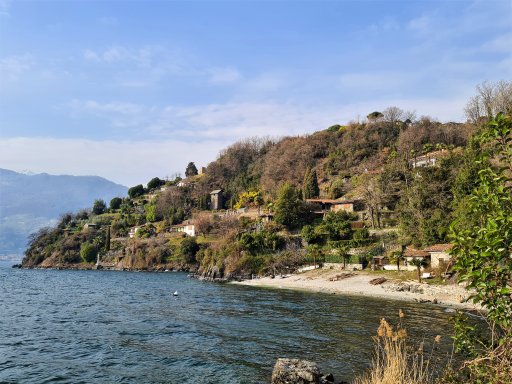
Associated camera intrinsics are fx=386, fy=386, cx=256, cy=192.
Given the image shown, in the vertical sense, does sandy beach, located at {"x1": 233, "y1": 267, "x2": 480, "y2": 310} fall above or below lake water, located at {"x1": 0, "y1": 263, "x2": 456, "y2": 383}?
below

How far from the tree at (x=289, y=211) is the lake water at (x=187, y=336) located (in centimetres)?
3891

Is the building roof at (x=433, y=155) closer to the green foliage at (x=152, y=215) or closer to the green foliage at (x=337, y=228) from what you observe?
the green foliage at (x=337, y=228)

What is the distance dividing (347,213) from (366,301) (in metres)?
39.7

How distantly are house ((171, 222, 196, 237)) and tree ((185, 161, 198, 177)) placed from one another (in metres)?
52.9

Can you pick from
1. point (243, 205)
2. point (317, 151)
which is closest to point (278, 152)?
point (317, 151)

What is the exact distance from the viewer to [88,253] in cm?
11288

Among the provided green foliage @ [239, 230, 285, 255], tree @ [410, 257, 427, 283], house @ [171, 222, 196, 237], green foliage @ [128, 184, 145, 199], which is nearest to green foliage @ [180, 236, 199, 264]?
house @ [171, 222, 196, 237]

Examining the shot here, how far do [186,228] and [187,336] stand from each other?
86551mm

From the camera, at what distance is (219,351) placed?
65.4ft

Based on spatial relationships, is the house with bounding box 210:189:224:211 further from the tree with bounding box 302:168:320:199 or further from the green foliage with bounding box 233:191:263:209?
the tree with bounding box 302:168:320:199

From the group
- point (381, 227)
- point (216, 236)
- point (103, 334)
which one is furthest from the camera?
point (216, 236)

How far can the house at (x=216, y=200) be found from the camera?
124 meters

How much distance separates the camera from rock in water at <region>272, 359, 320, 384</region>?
45.1 ft

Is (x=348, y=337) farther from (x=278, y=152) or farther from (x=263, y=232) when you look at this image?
(x=278, y=152)
